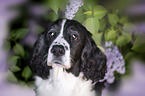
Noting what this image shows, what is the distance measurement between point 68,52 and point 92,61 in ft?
1.26

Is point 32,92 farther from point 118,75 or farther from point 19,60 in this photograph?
point 118,75

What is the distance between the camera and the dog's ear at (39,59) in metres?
1.90

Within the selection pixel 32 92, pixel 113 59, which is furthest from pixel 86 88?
pixel 32 92

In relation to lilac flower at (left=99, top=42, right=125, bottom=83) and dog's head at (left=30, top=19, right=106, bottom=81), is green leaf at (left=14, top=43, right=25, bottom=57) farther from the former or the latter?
lilac flower at (left=99, top=42, right=125, bottom=83)

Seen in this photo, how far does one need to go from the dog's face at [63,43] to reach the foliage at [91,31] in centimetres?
13

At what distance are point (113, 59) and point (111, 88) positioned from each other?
34 centimetres

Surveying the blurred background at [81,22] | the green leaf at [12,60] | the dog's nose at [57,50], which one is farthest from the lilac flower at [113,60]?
the green leaf at [12,60]

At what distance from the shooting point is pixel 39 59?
1.97 meters

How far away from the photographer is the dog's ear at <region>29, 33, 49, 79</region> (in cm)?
190

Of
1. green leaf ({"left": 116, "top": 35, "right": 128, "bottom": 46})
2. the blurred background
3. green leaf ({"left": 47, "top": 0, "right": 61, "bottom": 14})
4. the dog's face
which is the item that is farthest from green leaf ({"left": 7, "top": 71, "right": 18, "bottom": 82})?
green leaf ({"left": 116, "top": 35, "right": 128, "bottom": 46})

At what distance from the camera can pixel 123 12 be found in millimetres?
1910

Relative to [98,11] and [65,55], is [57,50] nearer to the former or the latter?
[65,55]

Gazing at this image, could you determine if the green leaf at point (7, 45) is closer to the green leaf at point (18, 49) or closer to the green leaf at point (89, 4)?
the green leaf at point (18, 49)

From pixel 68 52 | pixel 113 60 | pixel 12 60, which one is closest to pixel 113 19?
pixel 113 60
